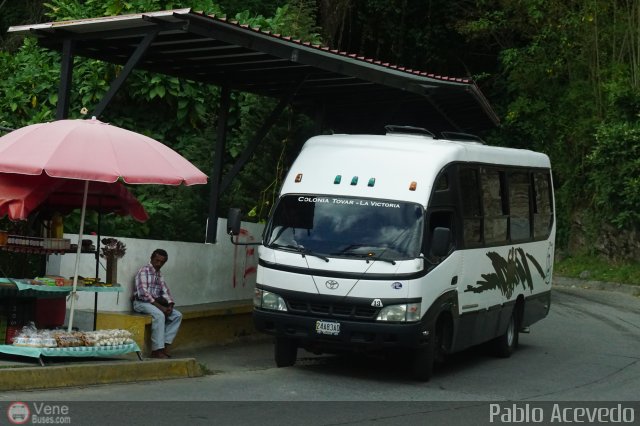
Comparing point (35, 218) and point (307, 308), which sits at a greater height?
point (35, 218)

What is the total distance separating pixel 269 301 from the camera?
41.0ft

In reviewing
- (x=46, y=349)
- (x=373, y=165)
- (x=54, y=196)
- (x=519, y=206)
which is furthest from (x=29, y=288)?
(x=519, y=206)

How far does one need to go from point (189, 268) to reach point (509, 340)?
4674mm

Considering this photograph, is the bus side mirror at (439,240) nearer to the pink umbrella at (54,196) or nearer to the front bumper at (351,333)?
the front bumper at (351,333)

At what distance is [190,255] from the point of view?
14.7m

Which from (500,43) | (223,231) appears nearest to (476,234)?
(223,231)

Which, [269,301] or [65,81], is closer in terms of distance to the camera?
[269,301]

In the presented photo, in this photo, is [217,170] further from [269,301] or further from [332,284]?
[332,284]

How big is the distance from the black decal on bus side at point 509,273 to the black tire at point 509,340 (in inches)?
20.8

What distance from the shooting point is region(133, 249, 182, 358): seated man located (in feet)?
41.9
